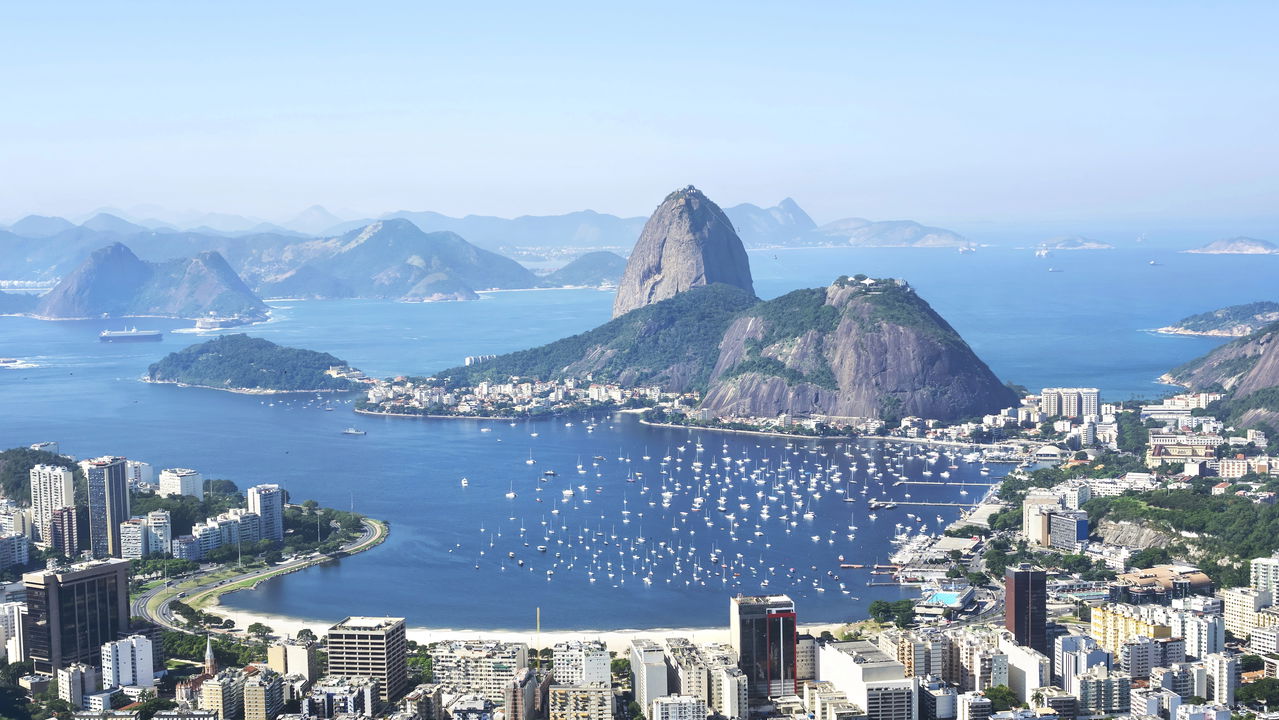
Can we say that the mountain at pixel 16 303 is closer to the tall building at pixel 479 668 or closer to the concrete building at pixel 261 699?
the tall building at pixel 479 668

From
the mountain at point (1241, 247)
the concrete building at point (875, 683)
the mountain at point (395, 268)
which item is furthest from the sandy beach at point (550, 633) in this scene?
the mountain at point (1241, 247)

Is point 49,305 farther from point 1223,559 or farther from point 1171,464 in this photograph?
point 1223,559

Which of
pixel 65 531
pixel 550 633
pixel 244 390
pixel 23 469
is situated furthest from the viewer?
pixel 244 390

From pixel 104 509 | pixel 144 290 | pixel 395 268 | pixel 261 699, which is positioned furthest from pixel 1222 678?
pixel 395 268

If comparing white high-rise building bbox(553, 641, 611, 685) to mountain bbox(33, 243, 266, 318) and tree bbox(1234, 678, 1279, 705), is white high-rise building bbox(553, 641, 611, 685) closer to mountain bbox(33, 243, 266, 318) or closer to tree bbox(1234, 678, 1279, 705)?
tree bbox(1234, 678, 1279, 705)

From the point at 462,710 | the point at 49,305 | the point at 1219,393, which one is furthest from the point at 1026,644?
the point at 49,305

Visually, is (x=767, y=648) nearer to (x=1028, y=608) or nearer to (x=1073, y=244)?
(x=1028, y=608)
